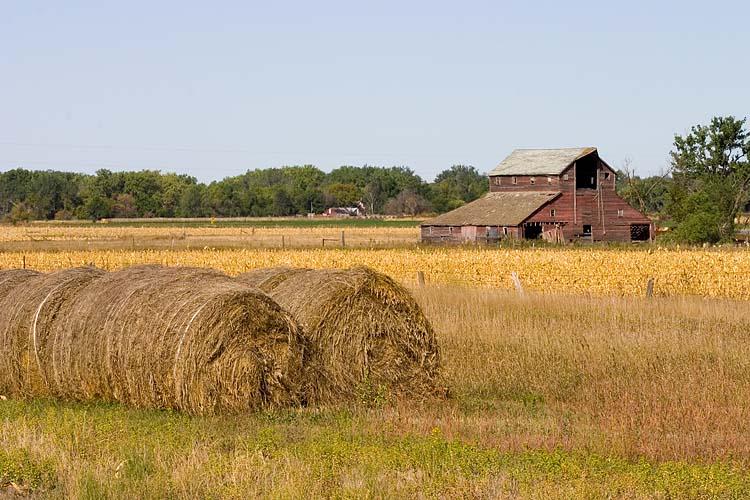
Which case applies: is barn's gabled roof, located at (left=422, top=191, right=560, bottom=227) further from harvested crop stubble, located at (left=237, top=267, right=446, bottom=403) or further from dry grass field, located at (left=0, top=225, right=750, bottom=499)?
harvested crop stubble, located at (left=237, top=267, right=446, bottom=403)

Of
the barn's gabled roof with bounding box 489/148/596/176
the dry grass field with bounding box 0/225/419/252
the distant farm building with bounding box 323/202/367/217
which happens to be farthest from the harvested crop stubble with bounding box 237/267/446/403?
the distant farm building with bounding box 323/202/367/217

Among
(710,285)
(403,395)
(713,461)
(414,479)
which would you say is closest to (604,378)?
(403,395)

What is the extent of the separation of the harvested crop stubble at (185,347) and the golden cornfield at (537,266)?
52.8ft

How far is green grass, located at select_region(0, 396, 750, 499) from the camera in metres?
7.50

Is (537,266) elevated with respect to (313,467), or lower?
elevated

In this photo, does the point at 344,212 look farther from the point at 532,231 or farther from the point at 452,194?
the point at 532,231

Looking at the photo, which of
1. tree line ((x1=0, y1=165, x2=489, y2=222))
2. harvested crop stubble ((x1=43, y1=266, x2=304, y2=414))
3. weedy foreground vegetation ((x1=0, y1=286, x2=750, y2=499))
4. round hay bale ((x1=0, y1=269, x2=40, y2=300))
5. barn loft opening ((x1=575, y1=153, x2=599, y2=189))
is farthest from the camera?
tree line ((x1=0, y1=165, x2=489, y2=222))

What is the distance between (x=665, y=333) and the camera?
54.1 ft

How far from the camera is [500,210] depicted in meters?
61.2

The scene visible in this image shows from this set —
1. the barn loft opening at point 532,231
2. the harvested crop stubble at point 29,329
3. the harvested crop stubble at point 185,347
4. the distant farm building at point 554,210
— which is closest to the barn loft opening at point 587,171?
the distant farm building at point 554,210

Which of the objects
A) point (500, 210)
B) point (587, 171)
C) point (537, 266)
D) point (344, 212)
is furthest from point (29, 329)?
point (344, 212)

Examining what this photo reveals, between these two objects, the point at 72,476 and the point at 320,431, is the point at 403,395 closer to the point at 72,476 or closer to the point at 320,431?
the point at 320,431

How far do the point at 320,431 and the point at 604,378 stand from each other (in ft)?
15.5

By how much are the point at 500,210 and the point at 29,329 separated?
50145mm
